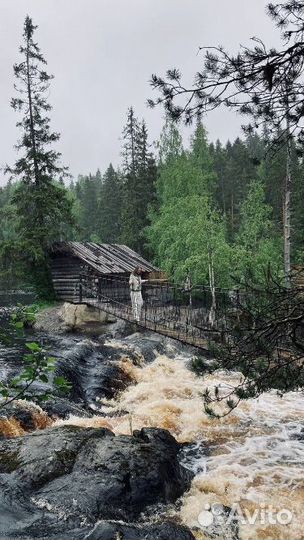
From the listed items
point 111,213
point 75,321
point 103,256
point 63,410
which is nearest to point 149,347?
point 75,321

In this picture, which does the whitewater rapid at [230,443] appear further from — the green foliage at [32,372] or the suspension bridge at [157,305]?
the green foliage at [32,372]

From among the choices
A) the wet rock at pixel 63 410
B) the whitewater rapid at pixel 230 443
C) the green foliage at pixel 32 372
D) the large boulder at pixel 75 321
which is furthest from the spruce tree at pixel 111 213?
the green foliage at pixel 32 372

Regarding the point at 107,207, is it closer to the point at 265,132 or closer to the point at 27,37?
the point at 27,37

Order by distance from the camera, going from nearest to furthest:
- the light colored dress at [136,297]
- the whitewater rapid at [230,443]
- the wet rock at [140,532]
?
1. the wet rock at [140,532]
2. the whitewater rapid at [230,443]
3. the light colored dress at [136,297]

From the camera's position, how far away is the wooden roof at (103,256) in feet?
81.4

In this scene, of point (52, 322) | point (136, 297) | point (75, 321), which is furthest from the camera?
point (52, 322)

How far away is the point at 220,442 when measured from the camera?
8773mm

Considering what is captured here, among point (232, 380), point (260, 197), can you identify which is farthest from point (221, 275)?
point (260, 197)

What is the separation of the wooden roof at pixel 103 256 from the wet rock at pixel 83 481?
17.3 m

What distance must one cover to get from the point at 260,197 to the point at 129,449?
27843mm

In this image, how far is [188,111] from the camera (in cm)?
434

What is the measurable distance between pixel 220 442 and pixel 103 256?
19035mm

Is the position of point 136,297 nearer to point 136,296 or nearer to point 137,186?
point 136,296

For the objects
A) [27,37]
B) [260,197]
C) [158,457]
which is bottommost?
[158,457]
